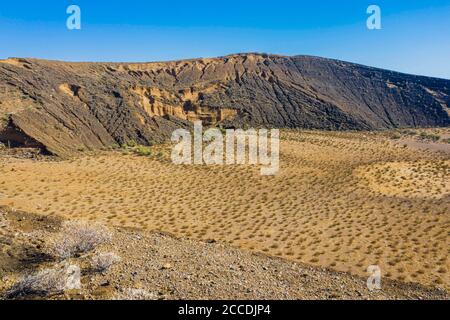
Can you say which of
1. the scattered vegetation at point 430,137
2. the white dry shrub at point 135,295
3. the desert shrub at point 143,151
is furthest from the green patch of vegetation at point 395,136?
the white dry shrub at point 135,295

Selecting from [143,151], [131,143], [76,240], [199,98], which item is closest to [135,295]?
[76,240]

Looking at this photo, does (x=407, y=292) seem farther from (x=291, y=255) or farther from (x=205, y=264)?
(x=205, y=264)

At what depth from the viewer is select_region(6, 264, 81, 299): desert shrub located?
27.2ft

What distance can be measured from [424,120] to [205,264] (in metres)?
59.3

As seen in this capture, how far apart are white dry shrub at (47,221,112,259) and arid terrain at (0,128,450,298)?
1.13 meters

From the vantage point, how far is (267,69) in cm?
6172

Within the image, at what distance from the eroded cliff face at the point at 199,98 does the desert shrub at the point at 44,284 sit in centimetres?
1799

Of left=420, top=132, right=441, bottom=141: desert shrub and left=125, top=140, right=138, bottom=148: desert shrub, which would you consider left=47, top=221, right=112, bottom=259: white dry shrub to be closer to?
left=125, top=140, right=138, bottom=148: desert shrub

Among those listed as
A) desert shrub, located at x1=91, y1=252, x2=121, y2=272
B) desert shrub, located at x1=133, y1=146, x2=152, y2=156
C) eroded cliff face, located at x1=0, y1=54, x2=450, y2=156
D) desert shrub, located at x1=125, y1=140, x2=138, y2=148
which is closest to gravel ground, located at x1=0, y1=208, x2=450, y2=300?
desert shrub, located at x1=91, y1=252, x2=121, y2=272

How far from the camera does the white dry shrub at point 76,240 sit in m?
10.4

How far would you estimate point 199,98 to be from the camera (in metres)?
48.1

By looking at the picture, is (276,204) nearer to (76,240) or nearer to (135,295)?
(76,240)
